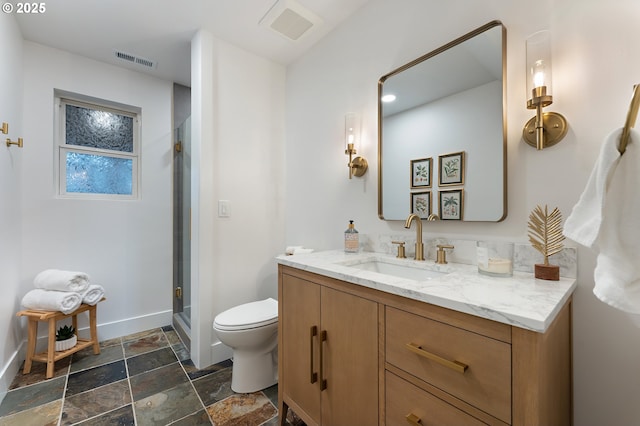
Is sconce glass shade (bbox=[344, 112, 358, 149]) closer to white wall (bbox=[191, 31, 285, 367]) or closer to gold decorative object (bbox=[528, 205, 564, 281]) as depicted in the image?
white wall (bbox=[191, 31, 285, 367])

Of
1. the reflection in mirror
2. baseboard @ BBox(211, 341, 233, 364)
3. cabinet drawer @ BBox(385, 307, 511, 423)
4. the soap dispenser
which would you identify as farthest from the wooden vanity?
baseboard @ BBox(211, 341, 233, 364)

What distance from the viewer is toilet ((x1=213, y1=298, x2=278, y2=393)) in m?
1.62

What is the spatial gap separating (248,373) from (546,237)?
66.5 inches

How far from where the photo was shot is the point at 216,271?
2.06 metres

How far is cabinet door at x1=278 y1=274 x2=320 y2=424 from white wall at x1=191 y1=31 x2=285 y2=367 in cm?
84

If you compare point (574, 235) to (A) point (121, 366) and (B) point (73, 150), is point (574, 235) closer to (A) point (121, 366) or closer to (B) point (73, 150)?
(A) point (121, 366)

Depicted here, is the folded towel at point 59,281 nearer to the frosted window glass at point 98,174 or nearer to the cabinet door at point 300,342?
the frosted window glass at point 98,174

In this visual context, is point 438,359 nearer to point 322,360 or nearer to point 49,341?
point 322,360

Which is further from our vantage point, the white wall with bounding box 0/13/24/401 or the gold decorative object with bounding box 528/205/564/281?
the white wall with bounding box 0/13/24/401

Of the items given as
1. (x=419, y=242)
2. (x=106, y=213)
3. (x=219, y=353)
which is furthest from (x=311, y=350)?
(x=106, y=213)

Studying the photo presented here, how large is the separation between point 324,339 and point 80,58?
2943 mm

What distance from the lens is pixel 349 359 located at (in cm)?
108

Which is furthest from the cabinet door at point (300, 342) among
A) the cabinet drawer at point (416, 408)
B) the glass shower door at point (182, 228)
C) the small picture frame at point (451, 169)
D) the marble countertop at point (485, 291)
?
the glass shower door at point (182, 228)

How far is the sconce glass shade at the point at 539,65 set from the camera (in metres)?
1.02
